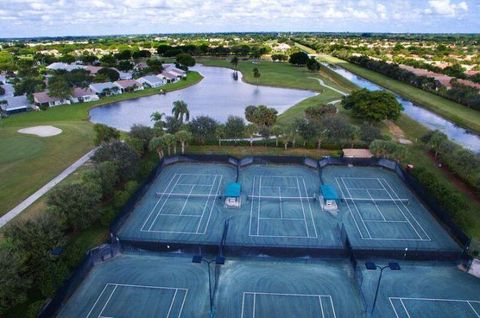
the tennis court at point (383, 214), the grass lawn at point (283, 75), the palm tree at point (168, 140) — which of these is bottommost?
the tennis court at point (383, 214)

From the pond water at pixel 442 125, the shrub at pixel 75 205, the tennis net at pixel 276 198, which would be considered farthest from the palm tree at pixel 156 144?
the pond water at pixel 442 125

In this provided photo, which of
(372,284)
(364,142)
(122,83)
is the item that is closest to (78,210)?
(372,284)

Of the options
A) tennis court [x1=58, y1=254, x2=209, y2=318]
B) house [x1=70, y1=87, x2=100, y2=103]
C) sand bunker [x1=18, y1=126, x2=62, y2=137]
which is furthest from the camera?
house [x1=70, y1=87, x2=100, y2=103]

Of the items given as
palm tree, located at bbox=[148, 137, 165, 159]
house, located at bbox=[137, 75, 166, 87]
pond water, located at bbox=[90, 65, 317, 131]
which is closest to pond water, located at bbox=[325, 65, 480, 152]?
pond water, located at bbox=[90, 65, 317, 131]

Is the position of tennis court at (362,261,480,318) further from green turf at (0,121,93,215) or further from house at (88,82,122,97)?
house at (88,82,122,97)

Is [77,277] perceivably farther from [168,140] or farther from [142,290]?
[168,140]

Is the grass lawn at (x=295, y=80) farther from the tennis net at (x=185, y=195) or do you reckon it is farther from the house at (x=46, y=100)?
the house at (x=46, y=100)
